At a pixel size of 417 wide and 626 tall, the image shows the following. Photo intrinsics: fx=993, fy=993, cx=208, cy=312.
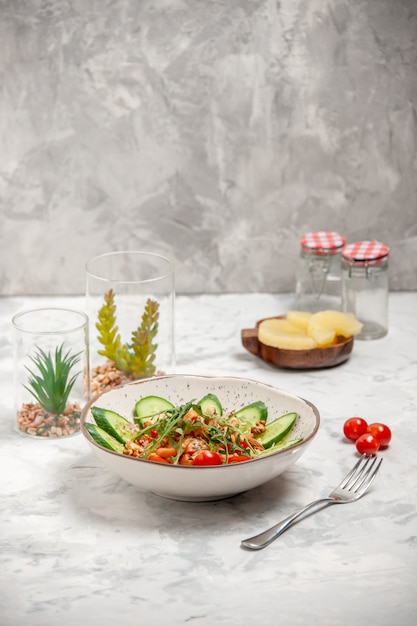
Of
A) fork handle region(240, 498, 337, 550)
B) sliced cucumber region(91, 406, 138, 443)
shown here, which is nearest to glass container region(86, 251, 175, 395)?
sliced cucumber region(91, 406, 138, 443)

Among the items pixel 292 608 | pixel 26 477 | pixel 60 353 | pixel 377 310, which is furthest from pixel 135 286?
pixel 292 608

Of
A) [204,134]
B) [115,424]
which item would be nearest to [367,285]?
[204,134]

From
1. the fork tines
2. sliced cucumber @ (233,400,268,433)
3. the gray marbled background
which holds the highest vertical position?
the gray marbled background

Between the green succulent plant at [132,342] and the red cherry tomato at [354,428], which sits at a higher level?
the green succulent plant at [132,342]

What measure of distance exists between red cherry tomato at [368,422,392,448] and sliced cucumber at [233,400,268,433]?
153mm

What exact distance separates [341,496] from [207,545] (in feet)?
0.65

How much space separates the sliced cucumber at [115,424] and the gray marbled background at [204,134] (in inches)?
27.0

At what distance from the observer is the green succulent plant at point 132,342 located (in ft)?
5.10

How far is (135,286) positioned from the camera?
1524 millimetres

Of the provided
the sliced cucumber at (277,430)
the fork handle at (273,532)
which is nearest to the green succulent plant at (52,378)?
the sliced cucumber at (277,430)

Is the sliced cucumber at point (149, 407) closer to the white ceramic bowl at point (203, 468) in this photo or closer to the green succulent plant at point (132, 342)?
the white ceramic bowl at point (203, 468)

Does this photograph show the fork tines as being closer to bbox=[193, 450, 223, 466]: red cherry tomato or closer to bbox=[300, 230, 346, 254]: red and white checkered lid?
bbox=[193, 450, 223, 466]: red cherry tomato

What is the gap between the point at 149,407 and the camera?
1.36 metres

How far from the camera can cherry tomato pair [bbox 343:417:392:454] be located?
4.44 feet
